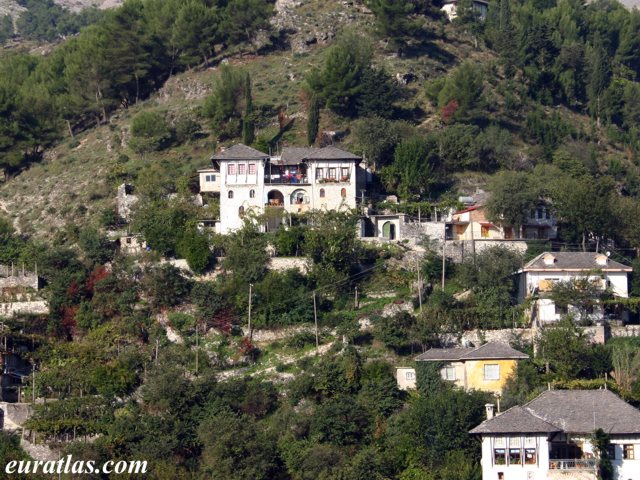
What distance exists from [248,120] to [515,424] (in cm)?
3729

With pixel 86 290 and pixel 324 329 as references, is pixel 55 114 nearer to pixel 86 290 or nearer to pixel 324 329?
pixel 86 290

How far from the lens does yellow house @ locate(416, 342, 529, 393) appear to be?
58.8 metres

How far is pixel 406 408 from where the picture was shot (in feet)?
191

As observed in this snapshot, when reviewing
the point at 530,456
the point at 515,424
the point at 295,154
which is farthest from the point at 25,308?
the point at 530,456

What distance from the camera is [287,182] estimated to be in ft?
250

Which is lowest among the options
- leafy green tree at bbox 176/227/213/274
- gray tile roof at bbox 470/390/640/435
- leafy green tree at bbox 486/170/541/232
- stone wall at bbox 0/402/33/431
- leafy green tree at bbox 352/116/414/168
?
stone wall at bbox 0/402/33/431

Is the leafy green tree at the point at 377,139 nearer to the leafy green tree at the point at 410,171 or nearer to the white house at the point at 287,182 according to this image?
Answer: the leafy green tree at the point at 410,171

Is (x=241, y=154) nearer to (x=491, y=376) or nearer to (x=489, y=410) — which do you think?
(x=491, y=376)

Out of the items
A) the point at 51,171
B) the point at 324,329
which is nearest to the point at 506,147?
the point at 324,329

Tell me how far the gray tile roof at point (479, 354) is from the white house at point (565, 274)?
17.3 feet

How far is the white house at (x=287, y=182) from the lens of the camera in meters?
75.3

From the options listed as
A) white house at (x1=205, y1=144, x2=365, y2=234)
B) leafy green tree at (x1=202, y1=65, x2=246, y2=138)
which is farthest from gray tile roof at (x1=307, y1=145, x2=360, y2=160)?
leafy green tree at (x1=202, y1=65, x2=246, y2=138)

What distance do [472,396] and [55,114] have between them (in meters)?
49.0

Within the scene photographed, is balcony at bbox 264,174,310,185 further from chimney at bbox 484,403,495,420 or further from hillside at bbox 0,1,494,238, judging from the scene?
chimney at bbox 484,403,495,420
